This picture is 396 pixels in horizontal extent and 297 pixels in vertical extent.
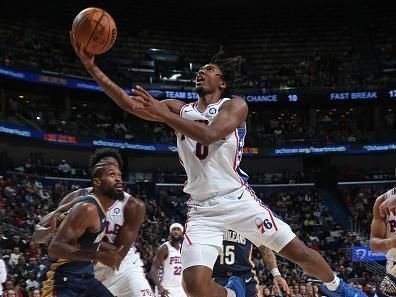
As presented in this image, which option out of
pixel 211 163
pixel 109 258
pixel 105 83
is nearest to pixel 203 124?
pixel 211 163

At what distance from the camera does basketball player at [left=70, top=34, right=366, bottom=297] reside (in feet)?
16.4

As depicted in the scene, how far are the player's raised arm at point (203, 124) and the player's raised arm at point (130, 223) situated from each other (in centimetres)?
138

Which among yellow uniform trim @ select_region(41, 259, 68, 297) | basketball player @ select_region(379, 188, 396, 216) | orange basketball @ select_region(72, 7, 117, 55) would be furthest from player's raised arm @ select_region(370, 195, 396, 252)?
orange basketball @ select_region(72, 7, 117, 55)

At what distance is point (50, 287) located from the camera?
17.9 ft

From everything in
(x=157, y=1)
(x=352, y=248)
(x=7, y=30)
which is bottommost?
(x=352, y=248)

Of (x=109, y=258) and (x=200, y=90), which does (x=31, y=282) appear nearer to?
(x=109, y=258)

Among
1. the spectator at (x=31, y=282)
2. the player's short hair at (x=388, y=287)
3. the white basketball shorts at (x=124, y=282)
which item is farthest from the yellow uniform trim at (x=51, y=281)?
the spectator at (x=31, y=282)

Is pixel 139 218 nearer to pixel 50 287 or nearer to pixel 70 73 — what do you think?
pixel 50 287

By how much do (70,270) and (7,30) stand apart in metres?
24.9

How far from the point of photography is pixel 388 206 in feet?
19.1

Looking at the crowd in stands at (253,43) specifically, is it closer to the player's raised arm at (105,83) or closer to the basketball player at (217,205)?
the basketball player at (217,205)

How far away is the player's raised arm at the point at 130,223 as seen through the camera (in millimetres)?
5895

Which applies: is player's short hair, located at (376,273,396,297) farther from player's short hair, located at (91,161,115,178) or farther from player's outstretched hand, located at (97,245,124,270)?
player's short hair, located at (91,161,115,178)

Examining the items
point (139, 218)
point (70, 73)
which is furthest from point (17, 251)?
point (70, 73)
